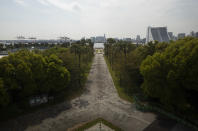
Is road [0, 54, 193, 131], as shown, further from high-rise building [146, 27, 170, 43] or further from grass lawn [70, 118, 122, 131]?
high-rise building [146, 27, 170, 43]

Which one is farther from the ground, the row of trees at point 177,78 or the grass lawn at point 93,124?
the row of trees at point 177,78

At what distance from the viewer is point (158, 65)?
14.9 m

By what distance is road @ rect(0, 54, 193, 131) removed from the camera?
524 inches

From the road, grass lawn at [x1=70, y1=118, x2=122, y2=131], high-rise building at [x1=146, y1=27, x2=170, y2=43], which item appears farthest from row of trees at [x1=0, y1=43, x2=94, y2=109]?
high-rise building at [x1=146, y1=27, x2=170, y2=43]

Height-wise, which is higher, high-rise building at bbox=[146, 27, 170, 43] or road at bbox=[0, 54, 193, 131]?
high-rise building at bbox=[146, 27, 170, 43]

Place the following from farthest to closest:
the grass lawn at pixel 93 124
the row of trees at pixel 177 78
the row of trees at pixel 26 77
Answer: the row of trees at pixel 26 77
the grass lawn at pixel 93 124
the row of trees at pixel 177 78

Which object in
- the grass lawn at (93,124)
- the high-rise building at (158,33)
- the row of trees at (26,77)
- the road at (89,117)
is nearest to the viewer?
the grass lawn at (93,124)

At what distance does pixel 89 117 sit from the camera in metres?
15.1

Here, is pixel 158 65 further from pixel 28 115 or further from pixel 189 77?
pixel 28 115

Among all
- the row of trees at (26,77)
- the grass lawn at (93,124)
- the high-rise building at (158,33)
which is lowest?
the grass lawn at (93,124)

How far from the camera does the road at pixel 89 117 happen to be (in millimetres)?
13312

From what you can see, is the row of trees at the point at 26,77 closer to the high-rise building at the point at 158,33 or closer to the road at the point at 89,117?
the road at the point at 89,117

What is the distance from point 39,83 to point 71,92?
6.49 m

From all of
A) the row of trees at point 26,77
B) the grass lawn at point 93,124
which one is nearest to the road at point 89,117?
the grass lawn at point 93,124
